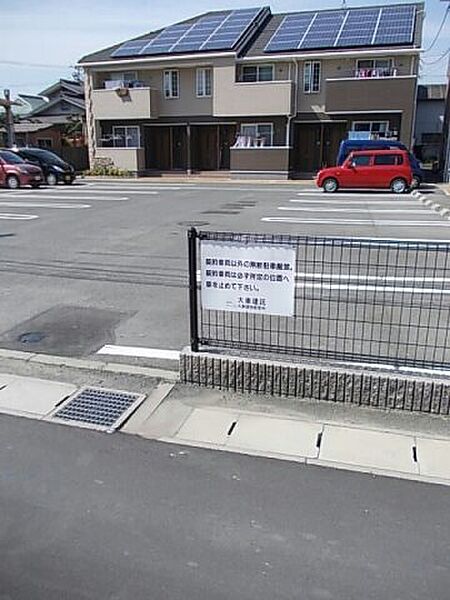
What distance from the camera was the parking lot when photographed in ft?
18.1

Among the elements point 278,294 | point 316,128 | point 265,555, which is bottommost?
point 265,555

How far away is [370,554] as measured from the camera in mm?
2543

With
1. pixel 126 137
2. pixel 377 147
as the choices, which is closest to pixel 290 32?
pixel 126 137

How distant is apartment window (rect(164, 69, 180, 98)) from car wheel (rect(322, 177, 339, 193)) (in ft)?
38.7

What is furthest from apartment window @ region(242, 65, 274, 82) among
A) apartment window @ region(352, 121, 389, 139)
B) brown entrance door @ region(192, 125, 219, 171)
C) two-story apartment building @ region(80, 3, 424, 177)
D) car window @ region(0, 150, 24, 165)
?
A: car window @ region(0, 150, 24, 165)

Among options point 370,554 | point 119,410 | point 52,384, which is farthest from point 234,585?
point 52,384

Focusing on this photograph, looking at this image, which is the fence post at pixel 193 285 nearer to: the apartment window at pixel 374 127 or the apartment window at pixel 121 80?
the apartment window at pixel 374 127

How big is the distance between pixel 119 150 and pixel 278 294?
2688 centimetres

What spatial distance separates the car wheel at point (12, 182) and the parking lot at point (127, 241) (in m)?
0.89

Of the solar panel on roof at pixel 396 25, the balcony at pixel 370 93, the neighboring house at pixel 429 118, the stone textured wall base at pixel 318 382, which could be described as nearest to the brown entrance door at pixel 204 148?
the balcony at pixel 370 93

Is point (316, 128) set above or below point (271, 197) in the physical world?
above

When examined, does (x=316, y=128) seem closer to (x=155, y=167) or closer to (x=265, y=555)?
(x=155, y=167)

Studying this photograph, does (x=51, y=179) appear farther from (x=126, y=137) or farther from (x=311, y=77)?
(x=311, y=77)

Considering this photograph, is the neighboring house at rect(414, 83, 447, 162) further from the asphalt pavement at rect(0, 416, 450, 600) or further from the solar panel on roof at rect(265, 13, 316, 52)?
the asphalt pavement at rect(0, 416, 450, 600)
